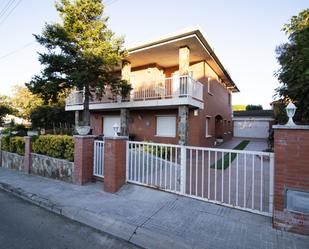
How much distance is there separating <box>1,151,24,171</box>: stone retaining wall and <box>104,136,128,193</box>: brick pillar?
538cm

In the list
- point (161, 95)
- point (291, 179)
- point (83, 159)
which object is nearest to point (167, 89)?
point (161, 95)

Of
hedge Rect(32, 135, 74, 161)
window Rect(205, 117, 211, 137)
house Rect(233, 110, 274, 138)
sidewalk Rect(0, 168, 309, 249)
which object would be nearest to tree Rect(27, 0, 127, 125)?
hedge Rect(32, 135, 74, 161)

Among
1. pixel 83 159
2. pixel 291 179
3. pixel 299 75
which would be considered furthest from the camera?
pixel 83 159

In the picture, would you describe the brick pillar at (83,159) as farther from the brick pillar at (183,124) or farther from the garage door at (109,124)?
the garage door at (109,124)

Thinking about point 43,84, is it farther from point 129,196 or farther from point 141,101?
point 129,196

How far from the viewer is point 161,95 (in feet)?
39.0

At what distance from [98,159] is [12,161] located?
5.63 metres

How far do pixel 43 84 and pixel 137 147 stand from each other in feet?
20.5

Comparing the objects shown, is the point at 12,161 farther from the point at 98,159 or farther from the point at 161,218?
the point at 161,218

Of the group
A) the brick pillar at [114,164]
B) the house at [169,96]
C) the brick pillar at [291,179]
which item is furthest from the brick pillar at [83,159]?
the house at [169,96]

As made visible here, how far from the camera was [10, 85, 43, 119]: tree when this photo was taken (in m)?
24.1

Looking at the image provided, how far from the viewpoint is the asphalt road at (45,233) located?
3295 millimetres

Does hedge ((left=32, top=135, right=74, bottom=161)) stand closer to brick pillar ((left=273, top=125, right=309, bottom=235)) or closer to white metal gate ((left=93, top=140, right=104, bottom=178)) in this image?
white metal gate ((left=93, top=140, right=104, bottom=178))

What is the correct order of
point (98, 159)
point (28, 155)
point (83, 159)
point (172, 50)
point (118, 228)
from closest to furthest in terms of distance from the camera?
point (118, 228), point (83, 159), point (98, 159), point (28, 155), point (172, 50)
